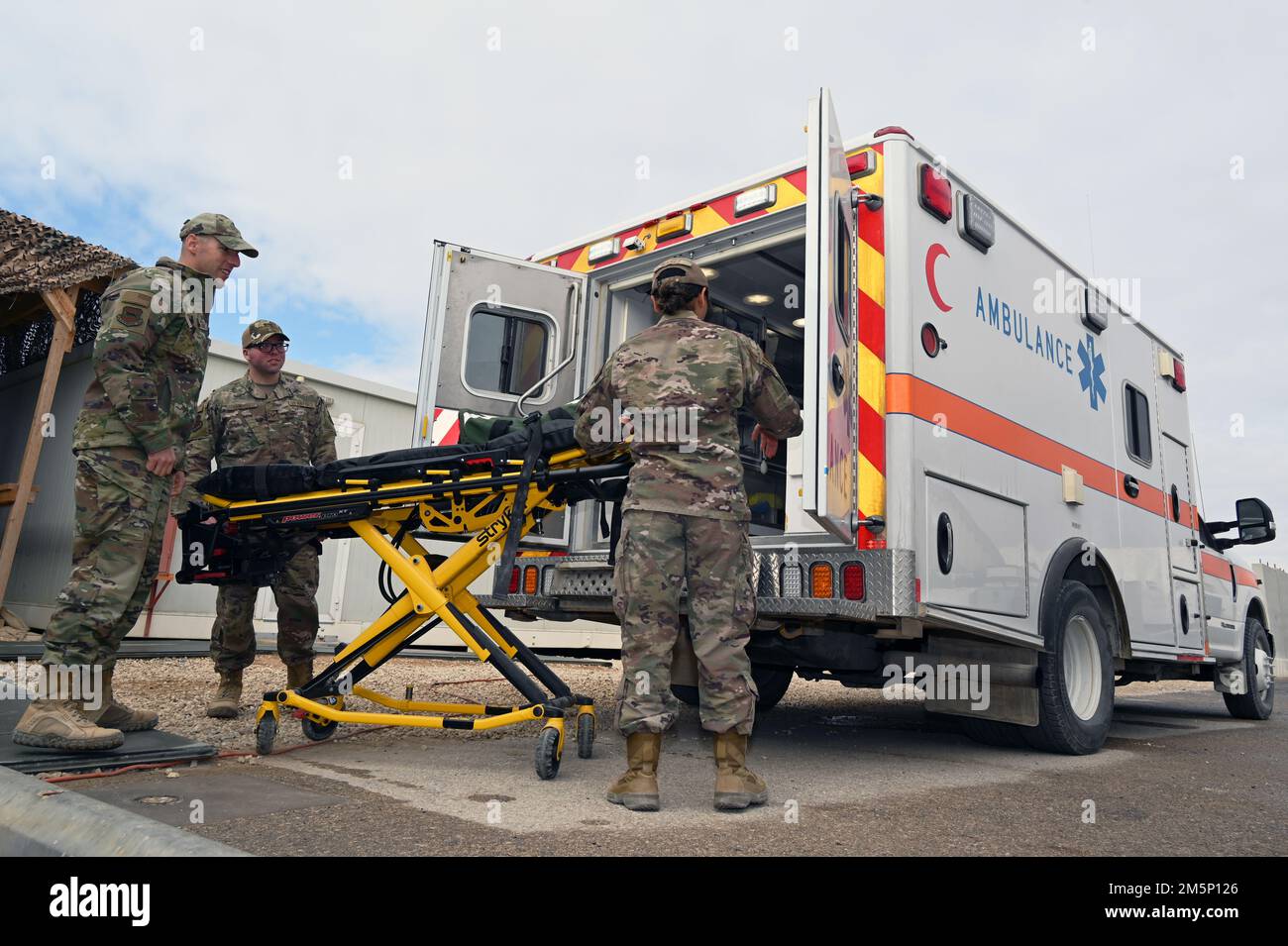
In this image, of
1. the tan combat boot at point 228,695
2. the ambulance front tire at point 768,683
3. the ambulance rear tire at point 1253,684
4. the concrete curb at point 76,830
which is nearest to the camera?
the concrete curb at point 76,830

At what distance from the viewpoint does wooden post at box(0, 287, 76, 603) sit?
7.83 m

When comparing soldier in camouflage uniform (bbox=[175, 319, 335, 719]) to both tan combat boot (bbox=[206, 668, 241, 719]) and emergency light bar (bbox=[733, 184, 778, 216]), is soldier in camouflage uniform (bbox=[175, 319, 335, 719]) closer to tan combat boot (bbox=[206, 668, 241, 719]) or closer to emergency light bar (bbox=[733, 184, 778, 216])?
tan combat boot (bbox=[206, 668, 241, 719])

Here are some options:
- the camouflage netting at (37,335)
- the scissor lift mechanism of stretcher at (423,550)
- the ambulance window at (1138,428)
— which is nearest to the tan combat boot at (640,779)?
the scissor lift mechanism of stretcher at (423,550)

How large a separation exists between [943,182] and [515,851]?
10.5 feet

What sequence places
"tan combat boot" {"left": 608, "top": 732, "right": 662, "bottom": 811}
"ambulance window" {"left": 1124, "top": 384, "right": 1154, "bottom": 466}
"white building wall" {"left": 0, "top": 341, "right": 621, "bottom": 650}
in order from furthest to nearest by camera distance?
"white building wall" {"left": 0, "top": 341, "right": 621, "bottom": 650}, "ambulance window" {"left": 1124, "top": 384, "right": 1154, "bottom": 466}, "tan combat boot" {"left": 608, "top": 732, "right": 662, "bottom": 811}

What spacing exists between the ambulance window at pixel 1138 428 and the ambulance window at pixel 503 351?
11.2ft

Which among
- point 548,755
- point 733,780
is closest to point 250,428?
point 548,755

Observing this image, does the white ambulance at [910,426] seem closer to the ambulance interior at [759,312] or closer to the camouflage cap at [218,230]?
the ambulance interior at [759,312]

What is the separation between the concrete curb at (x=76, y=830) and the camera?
5.56 ft

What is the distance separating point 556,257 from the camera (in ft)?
17.0

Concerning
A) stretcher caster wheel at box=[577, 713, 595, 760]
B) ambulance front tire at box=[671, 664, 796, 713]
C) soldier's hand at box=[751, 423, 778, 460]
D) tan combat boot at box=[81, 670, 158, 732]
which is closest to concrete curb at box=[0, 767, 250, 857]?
tan combat boot at box=[81, 670, 158, 732]

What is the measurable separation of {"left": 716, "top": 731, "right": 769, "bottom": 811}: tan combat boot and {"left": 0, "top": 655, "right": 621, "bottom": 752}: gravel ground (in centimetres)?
166
